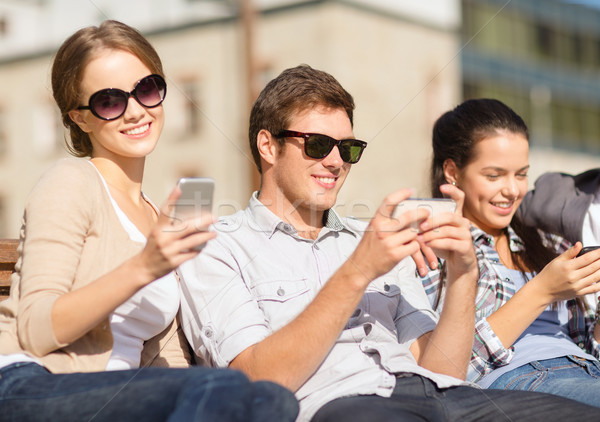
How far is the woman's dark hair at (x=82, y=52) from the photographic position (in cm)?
277

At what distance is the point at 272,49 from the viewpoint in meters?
A: 17.5

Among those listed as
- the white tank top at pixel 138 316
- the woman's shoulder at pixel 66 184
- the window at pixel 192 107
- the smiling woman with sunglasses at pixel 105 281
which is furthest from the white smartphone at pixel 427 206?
the window at pixel 192 107

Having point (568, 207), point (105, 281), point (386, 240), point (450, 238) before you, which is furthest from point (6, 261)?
point (568, 207)

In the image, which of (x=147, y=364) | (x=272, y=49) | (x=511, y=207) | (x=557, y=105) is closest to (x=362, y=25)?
(x=272, y=49)

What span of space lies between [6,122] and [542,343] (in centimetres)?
1928

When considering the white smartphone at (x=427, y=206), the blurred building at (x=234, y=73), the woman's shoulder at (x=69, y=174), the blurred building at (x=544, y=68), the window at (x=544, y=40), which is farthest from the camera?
the window at (x=544, y=40)

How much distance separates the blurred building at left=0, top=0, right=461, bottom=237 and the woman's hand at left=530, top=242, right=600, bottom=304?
1327 cm

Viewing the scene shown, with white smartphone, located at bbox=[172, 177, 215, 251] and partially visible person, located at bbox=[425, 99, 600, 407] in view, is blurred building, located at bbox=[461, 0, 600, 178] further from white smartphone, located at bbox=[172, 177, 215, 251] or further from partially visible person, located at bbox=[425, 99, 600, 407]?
white smartphone, located at bbox=[172, 177, 215, 251]

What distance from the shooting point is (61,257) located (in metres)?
2.39

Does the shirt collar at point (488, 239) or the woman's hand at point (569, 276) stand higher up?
the shirt collar at point (488, 239)

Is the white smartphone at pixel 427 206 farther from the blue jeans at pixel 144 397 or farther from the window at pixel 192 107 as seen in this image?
the window at pixel 192 107

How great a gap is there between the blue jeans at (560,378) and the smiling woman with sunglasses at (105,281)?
1.28 meters

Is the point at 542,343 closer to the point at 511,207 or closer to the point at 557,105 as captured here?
the point at 511,207

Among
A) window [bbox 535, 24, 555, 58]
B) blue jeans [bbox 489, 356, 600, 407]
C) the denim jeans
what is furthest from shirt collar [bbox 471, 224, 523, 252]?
window [bbox 535, 24, 555, 58]
